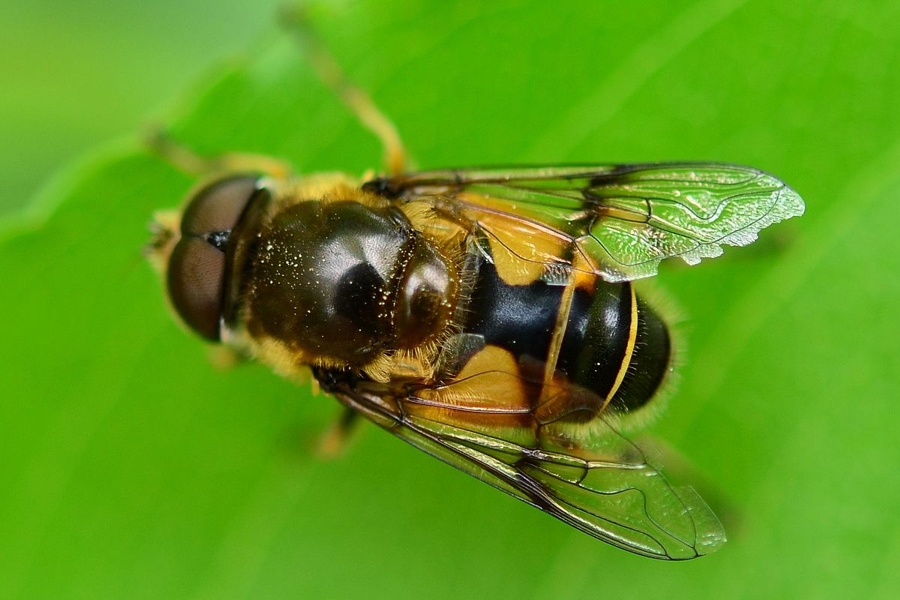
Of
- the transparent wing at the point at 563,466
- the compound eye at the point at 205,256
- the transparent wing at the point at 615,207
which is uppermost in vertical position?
the compound eye at the point at 205,256

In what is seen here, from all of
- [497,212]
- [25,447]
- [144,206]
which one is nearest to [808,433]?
[497,212]

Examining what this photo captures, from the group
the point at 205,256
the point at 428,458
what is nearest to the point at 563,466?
the point at 428,458

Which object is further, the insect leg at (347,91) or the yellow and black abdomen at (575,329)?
the insect leg at (347,91)

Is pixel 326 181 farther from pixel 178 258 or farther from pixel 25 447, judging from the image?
pixel 25 447

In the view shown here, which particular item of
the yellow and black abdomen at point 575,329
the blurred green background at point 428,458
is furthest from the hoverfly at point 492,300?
the blurred green background at point 428,458

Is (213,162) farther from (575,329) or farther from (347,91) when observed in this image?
(575,329)

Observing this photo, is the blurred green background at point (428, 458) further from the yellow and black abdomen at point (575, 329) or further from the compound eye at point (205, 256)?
the yellow and black abdomen at point (575, 329)

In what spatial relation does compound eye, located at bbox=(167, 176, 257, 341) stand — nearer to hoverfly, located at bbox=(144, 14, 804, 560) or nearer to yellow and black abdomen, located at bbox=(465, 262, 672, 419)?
hoverfly, located at bbox=(144, 14, 804, 560)
